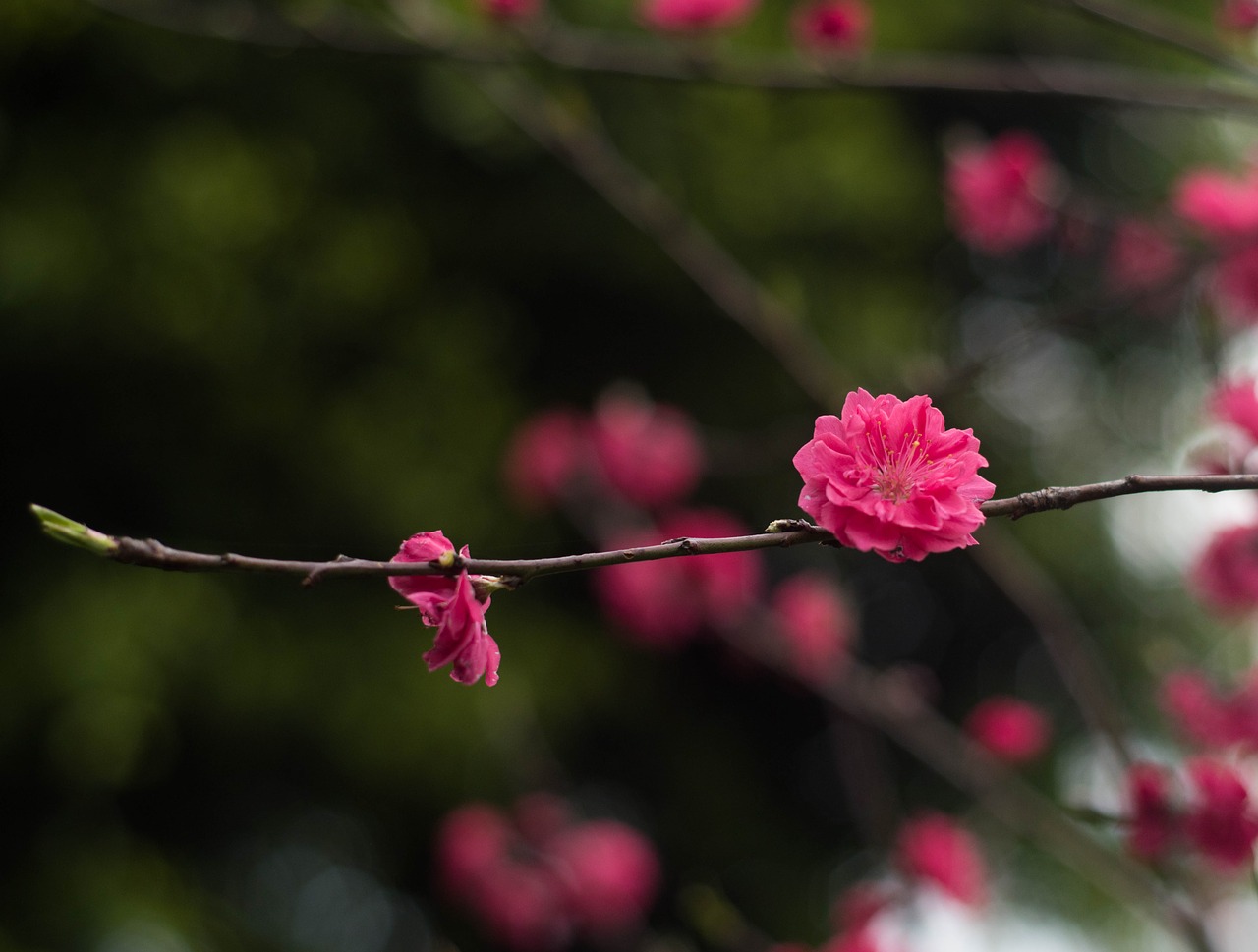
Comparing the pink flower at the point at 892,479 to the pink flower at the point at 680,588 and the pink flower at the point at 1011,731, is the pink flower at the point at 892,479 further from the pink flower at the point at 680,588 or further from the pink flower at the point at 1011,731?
the pink flower at the point at 680,588

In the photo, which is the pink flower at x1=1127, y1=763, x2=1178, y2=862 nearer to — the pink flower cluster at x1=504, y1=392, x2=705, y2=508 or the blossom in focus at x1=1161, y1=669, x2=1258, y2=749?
the blossom in focus at x1=1161, y1=669, x2=1258, y2=749

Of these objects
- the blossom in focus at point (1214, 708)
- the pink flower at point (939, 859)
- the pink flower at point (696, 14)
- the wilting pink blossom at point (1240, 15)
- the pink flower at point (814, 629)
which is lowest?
the pink flower at point (939, 859)

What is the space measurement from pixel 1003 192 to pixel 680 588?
2.95 ft

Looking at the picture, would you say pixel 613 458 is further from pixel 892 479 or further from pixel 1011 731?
pixel 892 479

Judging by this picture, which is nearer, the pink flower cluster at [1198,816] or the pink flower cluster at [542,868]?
the pink flower cluster at [1198,816]

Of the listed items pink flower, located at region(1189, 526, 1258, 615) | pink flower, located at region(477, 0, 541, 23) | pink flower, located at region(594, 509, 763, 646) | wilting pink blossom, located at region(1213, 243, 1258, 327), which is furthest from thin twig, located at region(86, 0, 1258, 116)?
pink flower, located at region(594, 509, 763, 646)

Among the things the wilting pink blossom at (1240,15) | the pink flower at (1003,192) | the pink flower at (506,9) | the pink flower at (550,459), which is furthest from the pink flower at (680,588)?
the wilting pink blossom at (1240,15)

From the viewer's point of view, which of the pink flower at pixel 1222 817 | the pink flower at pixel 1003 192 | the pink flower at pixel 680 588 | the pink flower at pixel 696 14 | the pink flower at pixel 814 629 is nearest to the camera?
the pink flower at pixel 1222 817

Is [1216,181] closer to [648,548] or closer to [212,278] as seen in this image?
[648,548]

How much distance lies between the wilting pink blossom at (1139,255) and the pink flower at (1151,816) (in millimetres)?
762

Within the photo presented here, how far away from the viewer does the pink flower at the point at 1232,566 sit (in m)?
1.36

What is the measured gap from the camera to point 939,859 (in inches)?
61.6

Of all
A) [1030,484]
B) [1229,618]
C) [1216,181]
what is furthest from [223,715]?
[1030,484]

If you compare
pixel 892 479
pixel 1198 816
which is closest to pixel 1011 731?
pixel 1198 816
